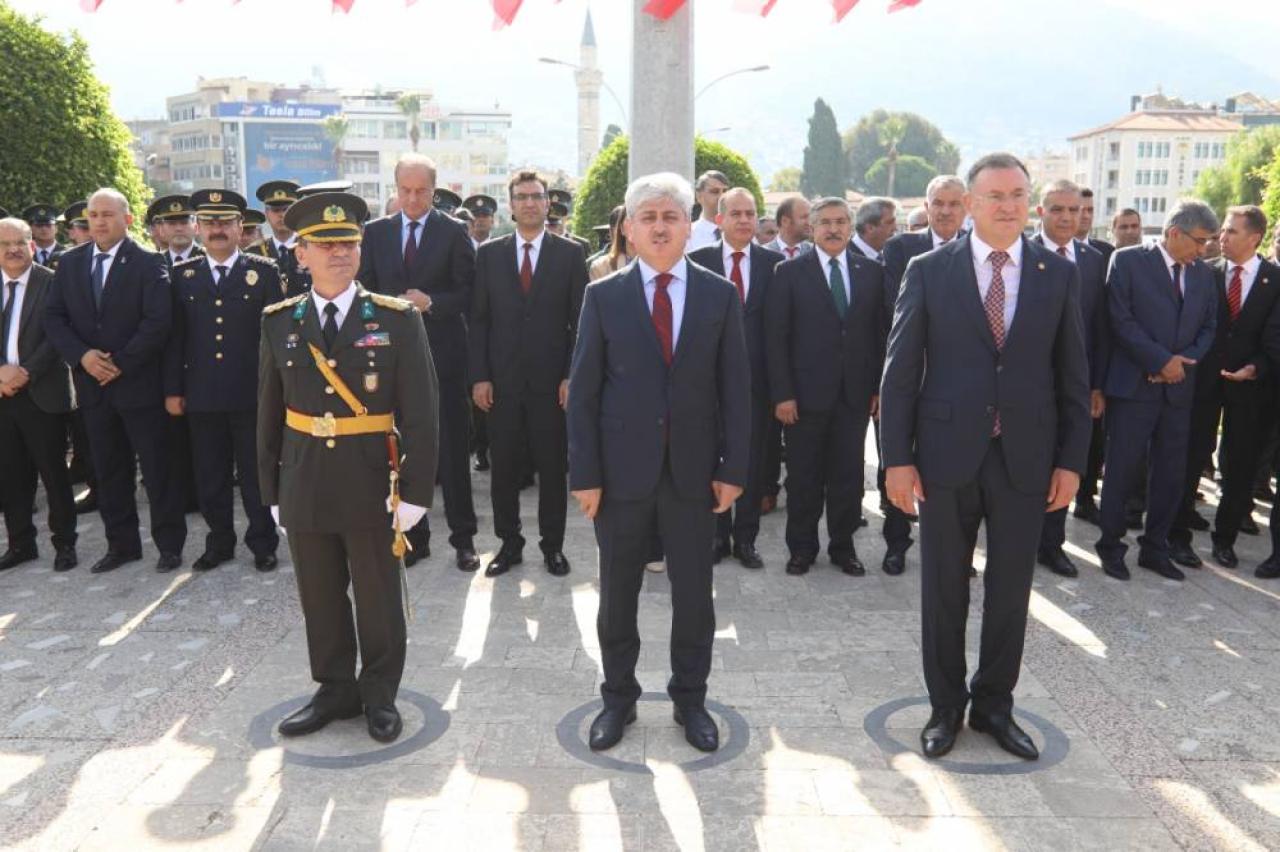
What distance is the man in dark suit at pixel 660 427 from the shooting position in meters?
3.99

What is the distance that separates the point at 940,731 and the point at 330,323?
2746mm

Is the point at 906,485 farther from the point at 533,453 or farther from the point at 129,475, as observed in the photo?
the point at 129,475

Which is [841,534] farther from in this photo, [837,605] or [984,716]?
[984,716]

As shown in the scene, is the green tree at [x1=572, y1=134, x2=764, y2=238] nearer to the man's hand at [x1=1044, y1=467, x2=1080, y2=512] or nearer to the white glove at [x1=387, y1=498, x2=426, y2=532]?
the man's hand at [x1=1044, y1=467, x2=1080, y2=512]

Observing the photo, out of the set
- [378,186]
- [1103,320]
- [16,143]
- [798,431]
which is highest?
[378,186]

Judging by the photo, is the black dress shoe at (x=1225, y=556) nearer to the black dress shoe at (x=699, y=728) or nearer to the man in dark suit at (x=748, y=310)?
the man in dark suit at (x=748, y=310)

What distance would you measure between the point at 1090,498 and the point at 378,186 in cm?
11870

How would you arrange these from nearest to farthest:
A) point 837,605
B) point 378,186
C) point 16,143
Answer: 1. point 837,605
2. point 16,143
3. point 378,186

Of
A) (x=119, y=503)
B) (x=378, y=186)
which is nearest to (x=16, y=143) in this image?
(x=119, y=503)

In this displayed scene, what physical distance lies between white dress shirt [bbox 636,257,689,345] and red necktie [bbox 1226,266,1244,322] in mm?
4287

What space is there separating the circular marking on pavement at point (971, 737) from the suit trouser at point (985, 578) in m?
0.20

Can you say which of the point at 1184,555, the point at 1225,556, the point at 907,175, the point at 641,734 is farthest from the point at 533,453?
the point at 907,175

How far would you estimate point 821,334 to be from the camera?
6.23m

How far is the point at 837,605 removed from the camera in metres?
5.75
